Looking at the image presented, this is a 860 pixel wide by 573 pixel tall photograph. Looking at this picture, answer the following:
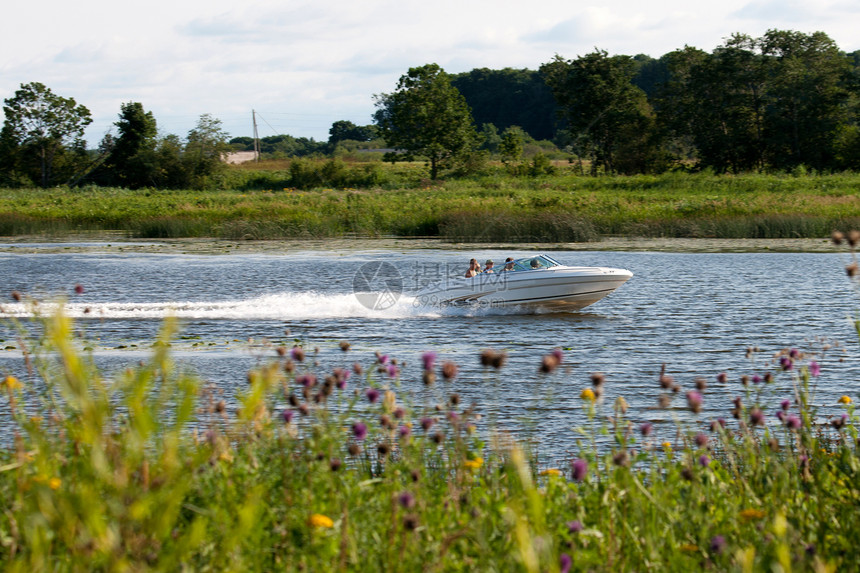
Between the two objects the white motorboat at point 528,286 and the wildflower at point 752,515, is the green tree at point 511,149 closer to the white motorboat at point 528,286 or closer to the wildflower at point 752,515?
the white motorboat at point 528,286

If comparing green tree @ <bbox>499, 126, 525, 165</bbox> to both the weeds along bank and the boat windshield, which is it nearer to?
the weeds along bank

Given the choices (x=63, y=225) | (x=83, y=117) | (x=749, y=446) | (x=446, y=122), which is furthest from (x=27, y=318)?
(x=83, y=117)

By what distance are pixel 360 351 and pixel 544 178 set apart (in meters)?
54.7

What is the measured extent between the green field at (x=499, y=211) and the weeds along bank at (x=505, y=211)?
0.21 ft

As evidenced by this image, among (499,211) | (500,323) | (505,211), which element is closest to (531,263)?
(500,323)

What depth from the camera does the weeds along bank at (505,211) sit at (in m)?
42.0

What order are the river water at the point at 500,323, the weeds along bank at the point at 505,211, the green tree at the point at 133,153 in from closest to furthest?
1. the river water at the point at 500,323
2. the weeds along bank at the point at 505,211
3. the green tree at the point at 133,153

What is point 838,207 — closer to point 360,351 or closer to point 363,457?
point 360,351

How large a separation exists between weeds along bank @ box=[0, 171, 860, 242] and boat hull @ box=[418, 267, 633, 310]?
66.2 ft

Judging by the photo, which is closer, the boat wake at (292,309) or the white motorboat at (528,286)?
the white motorboat at (528,286)

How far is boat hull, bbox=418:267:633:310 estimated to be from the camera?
68.6 feet

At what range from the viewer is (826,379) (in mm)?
12672

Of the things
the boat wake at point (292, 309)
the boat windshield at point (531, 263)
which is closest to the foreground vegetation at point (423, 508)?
the boat windshield at point (531, 263)

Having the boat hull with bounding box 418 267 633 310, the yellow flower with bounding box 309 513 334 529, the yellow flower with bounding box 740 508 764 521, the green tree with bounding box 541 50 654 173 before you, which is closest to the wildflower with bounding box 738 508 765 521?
the yellow flower with bounding box 740 508 764 521
